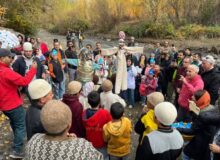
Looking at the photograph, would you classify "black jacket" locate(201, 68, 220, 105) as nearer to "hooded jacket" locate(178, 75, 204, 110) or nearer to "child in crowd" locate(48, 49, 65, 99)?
"hooded jacket" locate(178, 75, 204, 110)

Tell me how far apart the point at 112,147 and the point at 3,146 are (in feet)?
8.32

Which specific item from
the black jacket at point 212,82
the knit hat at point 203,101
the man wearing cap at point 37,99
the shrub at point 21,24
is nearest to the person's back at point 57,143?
the man wearing cap at point 37,99

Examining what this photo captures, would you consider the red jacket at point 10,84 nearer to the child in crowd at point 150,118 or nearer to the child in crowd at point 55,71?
the child in crowd at point 150,118

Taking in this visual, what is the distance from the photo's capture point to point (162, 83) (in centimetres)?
786

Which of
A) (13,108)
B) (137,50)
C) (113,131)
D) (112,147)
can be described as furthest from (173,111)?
(137,50)

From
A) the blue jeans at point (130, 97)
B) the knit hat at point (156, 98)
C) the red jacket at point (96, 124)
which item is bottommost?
the blue jeans at point (130, 97)

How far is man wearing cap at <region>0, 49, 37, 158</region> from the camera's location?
14.0ft

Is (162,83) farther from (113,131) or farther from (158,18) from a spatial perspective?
(158,18)

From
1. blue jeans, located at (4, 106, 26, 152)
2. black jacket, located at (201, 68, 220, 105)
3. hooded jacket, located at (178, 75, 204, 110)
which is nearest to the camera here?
blue jeans, located at (4, 106, 26, 152)

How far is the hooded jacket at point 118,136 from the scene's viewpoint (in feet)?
13.4

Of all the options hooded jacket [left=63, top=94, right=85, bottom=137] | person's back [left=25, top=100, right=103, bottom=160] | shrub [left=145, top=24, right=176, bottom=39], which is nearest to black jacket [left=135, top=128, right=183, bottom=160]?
person's back [left=25, top=100, right=103, bottom=160]

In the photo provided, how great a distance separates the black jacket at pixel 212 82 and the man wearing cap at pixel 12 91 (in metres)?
3.66

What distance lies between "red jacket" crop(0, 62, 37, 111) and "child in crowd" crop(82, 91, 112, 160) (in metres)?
1.01

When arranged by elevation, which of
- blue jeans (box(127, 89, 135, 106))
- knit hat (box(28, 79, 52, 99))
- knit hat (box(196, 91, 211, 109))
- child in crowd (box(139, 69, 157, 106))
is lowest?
blue jeans (box(127, 89, 135, 106))
